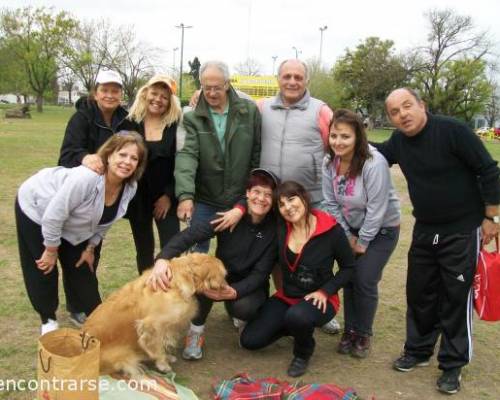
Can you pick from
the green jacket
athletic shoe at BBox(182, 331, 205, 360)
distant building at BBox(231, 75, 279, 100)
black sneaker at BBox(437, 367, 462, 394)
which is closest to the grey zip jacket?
the green jacket

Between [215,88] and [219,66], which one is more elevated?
[219,66]

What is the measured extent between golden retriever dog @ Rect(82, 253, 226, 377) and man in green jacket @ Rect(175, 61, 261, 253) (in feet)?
1.98

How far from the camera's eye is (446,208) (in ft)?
10.9

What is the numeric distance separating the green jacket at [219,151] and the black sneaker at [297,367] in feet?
4.48

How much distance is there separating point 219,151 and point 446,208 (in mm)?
1741

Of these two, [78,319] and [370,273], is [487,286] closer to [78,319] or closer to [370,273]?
[370,273]

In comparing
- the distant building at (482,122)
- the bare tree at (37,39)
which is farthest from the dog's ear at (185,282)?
the distant building at (482,122)

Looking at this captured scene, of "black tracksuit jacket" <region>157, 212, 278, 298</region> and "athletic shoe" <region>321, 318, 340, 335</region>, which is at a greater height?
"black tracksuit jacket" <region>157, 212, 278, 298</region>

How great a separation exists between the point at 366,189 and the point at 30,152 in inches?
570

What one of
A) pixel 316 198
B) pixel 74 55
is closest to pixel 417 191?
pixel 316 198

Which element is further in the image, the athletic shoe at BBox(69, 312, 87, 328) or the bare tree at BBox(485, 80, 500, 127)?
the bare tree at BBox(485, 80, 500, 127)

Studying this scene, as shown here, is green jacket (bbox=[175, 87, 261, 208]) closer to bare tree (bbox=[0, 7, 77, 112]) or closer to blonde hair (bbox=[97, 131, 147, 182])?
blonde hair (bbox=[97, 131, 147, 182])

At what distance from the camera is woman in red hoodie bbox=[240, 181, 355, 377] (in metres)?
3.55

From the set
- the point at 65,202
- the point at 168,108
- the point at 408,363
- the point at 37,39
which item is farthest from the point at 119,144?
the point at 37,39
